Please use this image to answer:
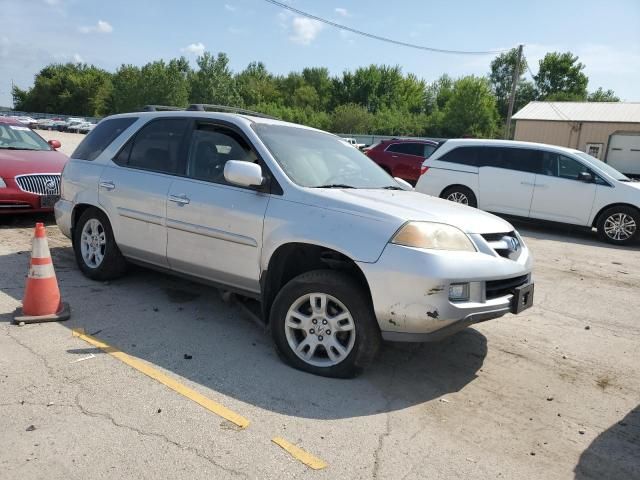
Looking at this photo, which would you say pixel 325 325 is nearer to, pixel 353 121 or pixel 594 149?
pixel 594 149

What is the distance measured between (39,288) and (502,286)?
371cm

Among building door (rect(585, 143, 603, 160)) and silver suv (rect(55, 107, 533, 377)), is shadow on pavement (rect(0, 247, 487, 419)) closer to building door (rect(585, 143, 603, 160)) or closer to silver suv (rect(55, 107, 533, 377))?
silver suv (rect(55, 107, 533, 377))

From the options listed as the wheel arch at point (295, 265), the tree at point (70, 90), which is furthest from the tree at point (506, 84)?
the wheel arch at point (295, 265)

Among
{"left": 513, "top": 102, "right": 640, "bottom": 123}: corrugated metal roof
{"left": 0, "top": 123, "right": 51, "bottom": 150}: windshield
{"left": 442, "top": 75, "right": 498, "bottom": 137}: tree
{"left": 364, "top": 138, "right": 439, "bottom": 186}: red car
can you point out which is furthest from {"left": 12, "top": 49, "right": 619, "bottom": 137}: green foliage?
{"left": 0, "top": 123, "right": 51, "bottom": 150}: windshield

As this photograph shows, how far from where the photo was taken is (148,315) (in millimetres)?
4758

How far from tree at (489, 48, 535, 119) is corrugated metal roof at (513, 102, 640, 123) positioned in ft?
156

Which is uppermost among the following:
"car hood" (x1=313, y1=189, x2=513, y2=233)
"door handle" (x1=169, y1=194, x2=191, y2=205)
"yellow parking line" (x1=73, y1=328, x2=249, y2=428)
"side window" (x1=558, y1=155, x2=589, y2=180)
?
"side window" (x1=558, y1=155, x2=589, y2=180)

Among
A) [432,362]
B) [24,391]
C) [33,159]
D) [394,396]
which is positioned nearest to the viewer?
[24,391]

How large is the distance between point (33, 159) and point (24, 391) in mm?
6190

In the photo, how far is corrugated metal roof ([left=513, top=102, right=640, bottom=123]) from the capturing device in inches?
1289

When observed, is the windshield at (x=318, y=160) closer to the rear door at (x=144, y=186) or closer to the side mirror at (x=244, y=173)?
the side mirror at (x=244, y=173)

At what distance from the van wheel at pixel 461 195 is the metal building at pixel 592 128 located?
2404cm

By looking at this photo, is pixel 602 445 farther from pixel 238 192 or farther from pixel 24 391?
pixel 24 391

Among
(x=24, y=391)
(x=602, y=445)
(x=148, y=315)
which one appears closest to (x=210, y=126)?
(x=148, y=315)
